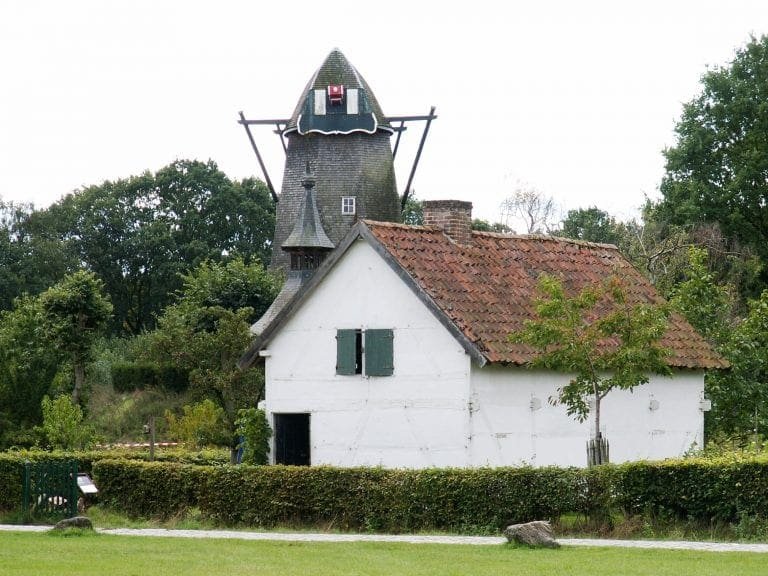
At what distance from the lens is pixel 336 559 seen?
67.8 feet

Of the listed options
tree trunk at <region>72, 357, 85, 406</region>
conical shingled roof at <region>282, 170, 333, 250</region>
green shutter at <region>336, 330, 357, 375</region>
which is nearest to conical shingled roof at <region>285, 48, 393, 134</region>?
conical shingled roof at <region>282, 170, 333, 250</region>

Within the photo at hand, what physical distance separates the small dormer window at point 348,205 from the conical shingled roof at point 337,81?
344cm

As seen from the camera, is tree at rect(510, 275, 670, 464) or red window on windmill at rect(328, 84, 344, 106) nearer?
tree at rect(510, 275, 670, 464)

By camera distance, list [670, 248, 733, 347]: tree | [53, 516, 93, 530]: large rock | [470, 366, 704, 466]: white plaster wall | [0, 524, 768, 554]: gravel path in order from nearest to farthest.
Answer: [0, 524, 768, 554]: gravel path → [53, 516, 93, 530]: large rock → [470, 366, 704, 466]: white plaster wall → [670, 248, 733, 347]: tree

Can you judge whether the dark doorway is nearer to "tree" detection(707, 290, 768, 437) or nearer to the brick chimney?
the brick chimney

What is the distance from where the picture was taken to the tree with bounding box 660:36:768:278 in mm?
61719

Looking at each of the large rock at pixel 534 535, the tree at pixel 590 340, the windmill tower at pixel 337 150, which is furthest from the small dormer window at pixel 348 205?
the large rock at pixel 534 535

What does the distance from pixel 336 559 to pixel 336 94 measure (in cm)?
4634

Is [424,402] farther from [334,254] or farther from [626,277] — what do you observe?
[626,277]

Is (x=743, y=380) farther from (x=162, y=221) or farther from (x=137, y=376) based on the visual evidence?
(x=162, y=221)

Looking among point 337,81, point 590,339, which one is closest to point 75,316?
point 337,81

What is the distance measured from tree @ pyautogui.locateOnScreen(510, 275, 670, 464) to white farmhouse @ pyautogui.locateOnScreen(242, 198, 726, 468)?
4.52 feet

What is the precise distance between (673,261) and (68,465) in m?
31.6

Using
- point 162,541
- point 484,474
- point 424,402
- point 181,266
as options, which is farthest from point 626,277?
point 181,266
